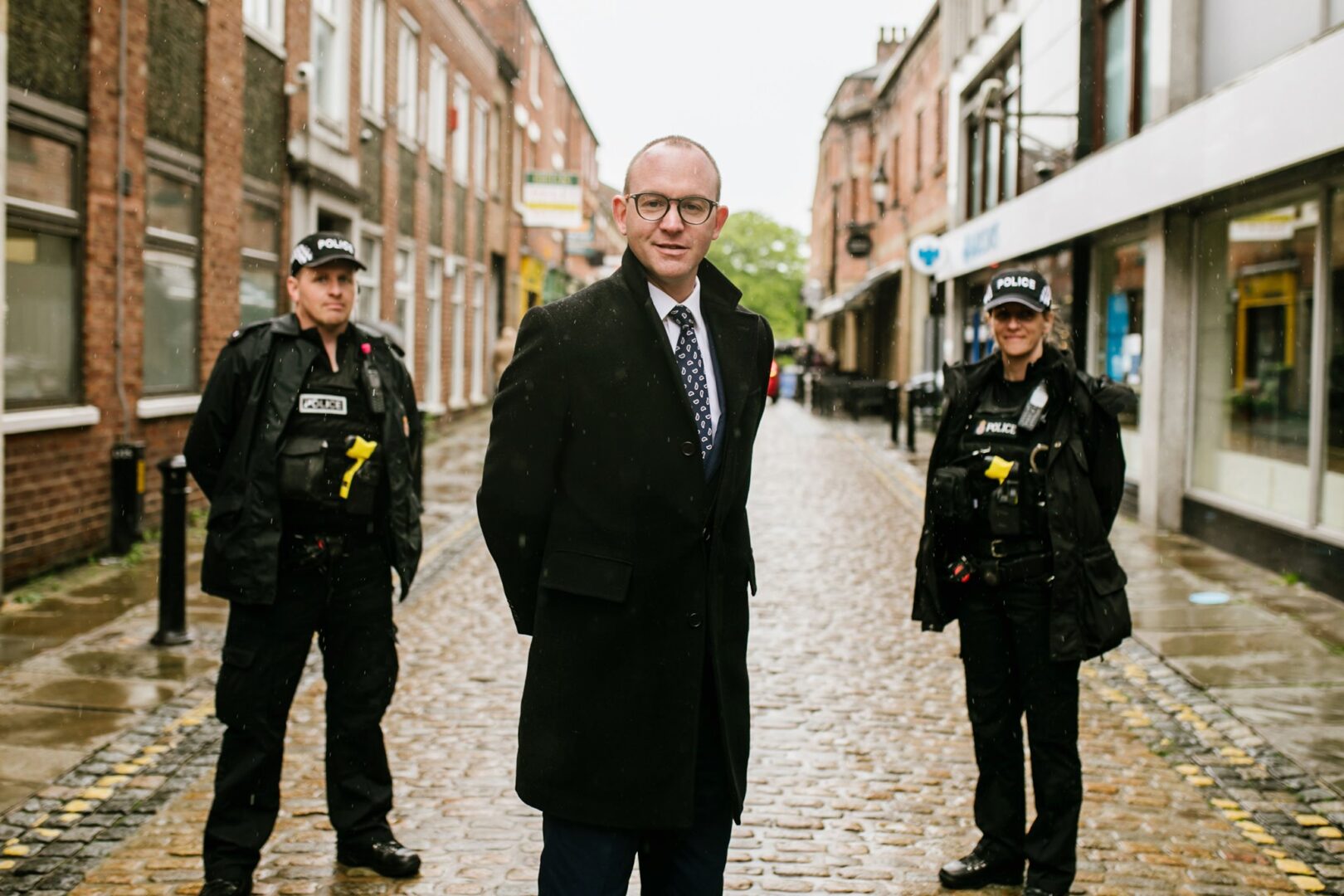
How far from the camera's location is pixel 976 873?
425 centimetres

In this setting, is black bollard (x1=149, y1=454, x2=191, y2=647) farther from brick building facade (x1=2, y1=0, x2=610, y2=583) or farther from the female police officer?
the female police officer

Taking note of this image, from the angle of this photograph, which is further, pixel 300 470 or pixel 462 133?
pixel 462 133

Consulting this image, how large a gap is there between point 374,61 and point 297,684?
1680 cm

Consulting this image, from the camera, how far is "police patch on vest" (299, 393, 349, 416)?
4.22m

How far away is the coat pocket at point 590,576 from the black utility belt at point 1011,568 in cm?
184

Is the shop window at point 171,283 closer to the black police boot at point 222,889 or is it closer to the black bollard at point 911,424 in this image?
the black police boot at point 222,889

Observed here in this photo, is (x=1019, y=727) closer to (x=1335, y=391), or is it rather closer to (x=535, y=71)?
(x=1335, y=391)

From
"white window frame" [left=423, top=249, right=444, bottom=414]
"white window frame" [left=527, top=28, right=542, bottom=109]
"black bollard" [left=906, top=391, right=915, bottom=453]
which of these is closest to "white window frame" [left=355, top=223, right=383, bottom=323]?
"white window frame" [left=423, top=249, right=444, bottom=414]

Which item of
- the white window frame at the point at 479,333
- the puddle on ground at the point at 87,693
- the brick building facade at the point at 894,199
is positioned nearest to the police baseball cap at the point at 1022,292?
the puddle on ground at the point at 87,693

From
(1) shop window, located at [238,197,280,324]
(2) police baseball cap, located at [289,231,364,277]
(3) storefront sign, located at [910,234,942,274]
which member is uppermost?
(3) storefront sign, located at [910,234,942,274]

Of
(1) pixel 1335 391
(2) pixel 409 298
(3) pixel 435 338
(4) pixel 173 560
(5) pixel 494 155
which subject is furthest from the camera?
(5) pixel 494 155

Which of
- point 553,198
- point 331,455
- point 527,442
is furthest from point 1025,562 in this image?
point 553,198

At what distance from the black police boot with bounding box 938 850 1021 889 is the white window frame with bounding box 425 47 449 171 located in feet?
67.1

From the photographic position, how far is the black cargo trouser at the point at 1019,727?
411cm
